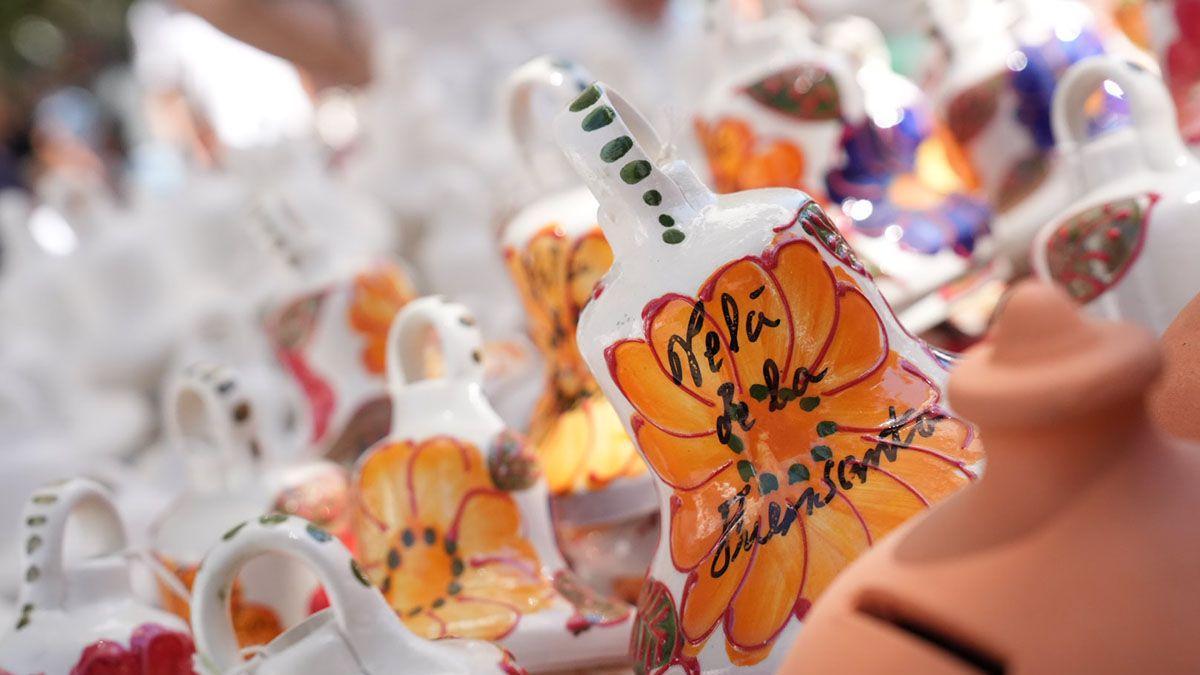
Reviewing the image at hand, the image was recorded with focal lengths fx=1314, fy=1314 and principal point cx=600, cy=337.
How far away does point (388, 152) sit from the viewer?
2451 millimetres

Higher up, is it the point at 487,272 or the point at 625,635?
the point at 487,272

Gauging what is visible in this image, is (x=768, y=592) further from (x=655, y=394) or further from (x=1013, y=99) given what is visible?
(x=1013, y=99)

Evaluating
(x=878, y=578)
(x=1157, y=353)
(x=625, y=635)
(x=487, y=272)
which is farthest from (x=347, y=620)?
(x=487, y=272)

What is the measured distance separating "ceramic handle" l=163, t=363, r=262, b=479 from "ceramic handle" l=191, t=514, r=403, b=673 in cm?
47

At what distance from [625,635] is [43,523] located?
465 millimetres

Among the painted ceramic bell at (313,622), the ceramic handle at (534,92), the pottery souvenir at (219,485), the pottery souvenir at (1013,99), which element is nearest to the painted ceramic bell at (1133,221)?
the pottery souvenir at (1013,99)

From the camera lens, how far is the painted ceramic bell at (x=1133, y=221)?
0.97 meters

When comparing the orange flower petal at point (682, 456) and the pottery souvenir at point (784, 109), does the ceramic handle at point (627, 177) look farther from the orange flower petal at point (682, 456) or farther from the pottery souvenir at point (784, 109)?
the pottery souvenir at point (784, 109)

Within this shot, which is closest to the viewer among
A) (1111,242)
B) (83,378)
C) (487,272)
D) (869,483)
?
(869,483)

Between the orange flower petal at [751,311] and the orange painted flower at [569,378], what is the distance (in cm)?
37

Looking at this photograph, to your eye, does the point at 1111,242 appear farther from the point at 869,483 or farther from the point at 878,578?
the point at 878,578

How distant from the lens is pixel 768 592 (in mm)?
795

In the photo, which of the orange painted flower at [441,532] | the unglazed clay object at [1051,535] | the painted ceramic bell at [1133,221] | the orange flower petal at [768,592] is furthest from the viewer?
the orange painted flower at [441,532]

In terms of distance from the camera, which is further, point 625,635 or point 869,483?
point 625,635
